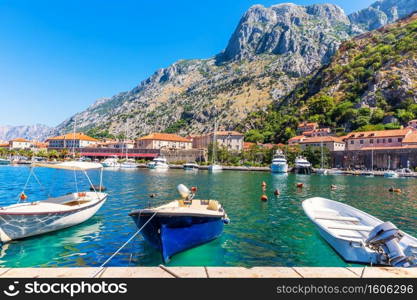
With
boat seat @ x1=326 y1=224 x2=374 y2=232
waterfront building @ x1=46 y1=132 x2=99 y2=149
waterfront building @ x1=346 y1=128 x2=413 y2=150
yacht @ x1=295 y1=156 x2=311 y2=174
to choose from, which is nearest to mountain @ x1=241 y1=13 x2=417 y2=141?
waterfront building @ x1=346 y1=128 x2=413 y2=150

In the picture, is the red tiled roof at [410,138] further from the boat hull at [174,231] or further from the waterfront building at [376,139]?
the boat hull at [174,231]

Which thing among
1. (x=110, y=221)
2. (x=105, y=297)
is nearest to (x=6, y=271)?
(x=105, y=297)

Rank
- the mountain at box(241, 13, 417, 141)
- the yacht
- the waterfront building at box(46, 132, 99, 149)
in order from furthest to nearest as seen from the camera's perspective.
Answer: the waterfront building at box(46, 132, 99, 149) < the mountain at box(241, 13, 417, 141) < the yacht

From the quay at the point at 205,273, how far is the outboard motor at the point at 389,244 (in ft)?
11.4

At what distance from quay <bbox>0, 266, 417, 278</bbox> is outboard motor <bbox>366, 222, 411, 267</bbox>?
3468mm

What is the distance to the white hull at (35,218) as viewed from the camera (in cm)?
1271

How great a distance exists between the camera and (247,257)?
1178 cm

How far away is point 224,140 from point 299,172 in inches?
2436

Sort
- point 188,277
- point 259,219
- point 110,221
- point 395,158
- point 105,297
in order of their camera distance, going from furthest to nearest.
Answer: point 395,158, point 259,219, point 110,221, point 188,277, point 105,297

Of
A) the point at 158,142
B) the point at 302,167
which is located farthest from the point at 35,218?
the point at 158,142

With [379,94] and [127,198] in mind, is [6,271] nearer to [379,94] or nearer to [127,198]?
[127,198]

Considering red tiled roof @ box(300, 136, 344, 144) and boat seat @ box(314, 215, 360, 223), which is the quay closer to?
boat seat @ box(314, 215, 360, 223)

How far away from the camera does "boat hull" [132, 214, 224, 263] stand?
10.5m

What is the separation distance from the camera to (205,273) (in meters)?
5.70
